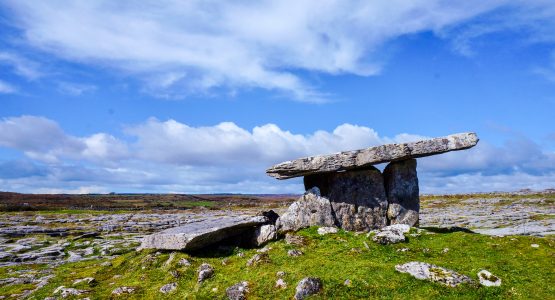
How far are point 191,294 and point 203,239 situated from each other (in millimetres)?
5097

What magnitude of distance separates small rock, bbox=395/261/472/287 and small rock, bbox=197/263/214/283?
928 centimetres

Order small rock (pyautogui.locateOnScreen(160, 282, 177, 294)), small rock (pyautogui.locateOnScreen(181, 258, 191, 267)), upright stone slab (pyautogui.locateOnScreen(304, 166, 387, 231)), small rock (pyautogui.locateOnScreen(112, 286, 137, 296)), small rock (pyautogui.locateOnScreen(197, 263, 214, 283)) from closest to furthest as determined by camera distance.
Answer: small rock (pyautogui.locateOnScreen(160, 282, 177, 294))
small rock (pyautogui.locateOnScreen(112, 286, 137, 296))
small rock (pyautogui.locateOnScreen(197, 263, 214, 283))
small rock (pyautogui.locateOnScreen(181, 258, 191, 267))
upright stone slab (pyautogui.locateOnScreen(304, 166, 387, 231))

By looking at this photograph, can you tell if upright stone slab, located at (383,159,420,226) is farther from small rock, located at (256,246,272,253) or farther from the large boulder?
small rock, located at (256,246,272,253)

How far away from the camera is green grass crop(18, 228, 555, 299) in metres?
18.4

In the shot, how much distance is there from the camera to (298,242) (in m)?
24.7

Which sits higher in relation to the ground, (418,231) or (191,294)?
(418,231)

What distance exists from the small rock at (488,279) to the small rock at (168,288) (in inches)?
A: 563

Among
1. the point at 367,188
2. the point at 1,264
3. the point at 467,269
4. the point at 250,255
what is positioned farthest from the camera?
the point at 1,264

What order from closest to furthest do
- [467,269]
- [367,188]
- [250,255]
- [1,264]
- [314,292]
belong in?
1. [314,292]
2. [467,269]
3. [250,255]
4. [367,188]
5. [1,264]

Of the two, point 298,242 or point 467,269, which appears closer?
point 467,269

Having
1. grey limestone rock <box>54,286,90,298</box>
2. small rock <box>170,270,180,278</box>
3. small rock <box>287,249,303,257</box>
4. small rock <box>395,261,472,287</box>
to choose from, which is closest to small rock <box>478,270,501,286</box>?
small rock <box>395,261,472,287</box>

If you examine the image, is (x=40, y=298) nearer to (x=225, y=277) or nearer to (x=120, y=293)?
(x=120, y=293)

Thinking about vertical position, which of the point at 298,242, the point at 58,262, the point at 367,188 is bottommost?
the point at 58,262

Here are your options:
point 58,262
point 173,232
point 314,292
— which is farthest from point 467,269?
point 58,262
